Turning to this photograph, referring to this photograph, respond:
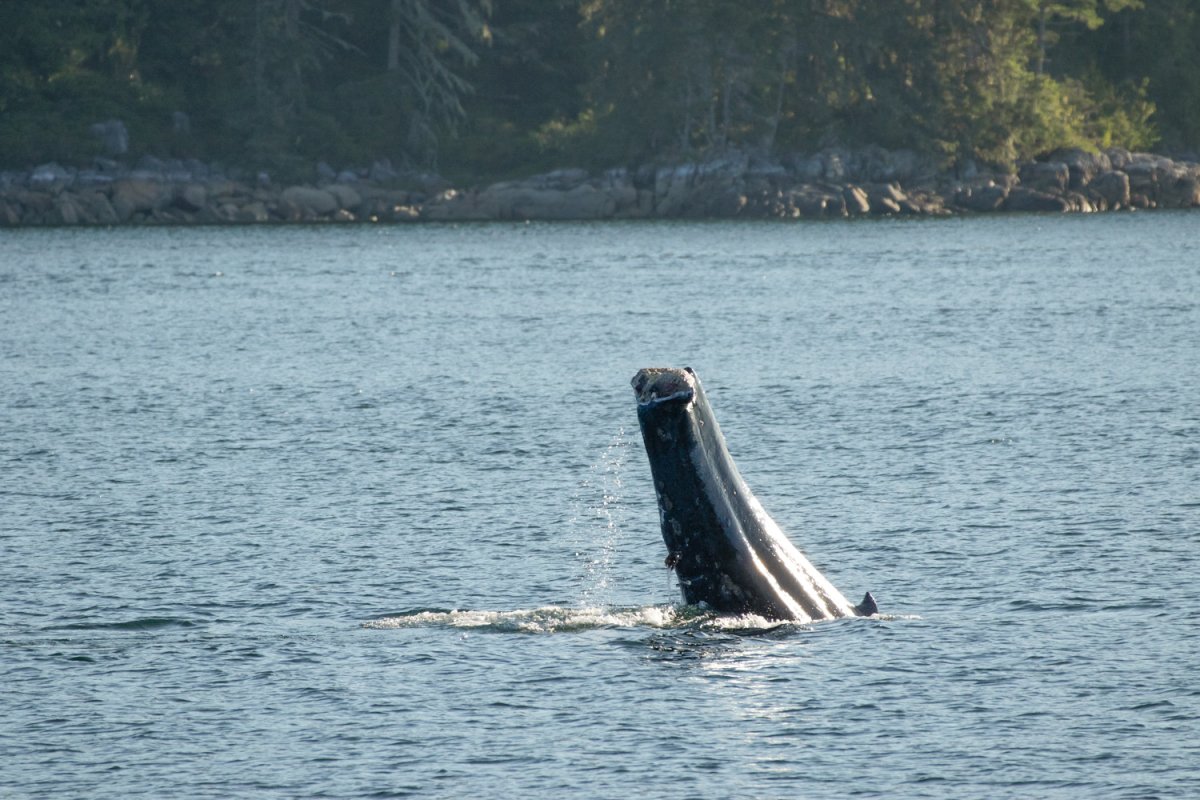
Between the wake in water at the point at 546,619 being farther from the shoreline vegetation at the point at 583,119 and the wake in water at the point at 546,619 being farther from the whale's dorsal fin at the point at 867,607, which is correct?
the shoreline vegetation at the point at 583,119

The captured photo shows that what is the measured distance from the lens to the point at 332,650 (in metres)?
19.3

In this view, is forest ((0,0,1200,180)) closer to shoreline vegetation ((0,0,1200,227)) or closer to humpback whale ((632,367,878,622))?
shoreline vegetation ((0,0,1200,227))

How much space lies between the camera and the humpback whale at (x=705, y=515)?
15.6 meters

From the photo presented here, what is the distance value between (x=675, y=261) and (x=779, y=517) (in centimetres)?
6139

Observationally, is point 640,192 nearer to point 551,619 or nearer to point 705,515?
point 551,619

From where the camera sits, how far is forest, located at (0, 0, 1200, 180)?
12025cm

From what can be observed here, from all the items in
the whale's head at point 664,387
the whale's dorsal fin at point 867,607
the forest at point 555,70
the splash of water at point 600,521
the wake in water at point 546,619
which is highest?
the forest at point 555,70

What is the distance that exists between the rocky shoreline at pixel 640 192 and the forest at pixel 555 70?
1800 mm

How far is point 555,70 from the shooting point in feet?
430

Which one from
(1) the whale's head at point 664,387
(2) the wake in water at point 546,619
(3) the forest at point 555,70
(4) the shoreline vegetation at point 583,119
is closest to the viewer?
(1) the whale's head at point 664,387

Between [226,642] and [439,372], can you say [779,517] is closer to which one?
[226,642]

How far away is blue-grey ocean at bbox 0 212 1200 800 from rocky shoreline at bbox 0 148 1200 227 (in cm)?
6300

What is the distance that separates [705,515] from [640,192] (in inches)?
4171

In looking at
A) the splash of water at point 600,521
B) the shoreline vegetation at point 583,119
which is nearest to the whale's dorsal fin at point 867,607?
the splash of water at point 600,521
